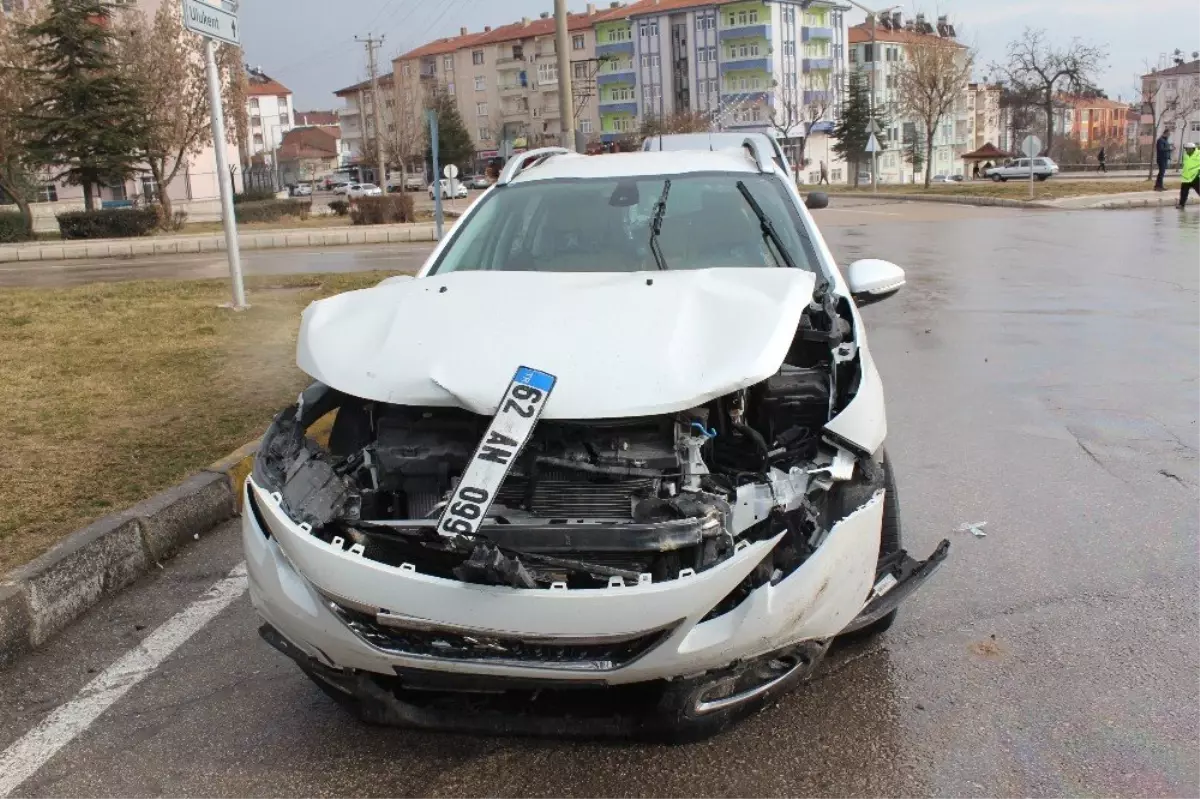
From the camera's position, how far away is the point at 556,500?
288 cm

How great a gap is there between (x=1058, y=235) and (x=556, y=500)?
1882cm

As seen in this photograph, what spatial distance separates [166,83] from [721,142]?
105 ft

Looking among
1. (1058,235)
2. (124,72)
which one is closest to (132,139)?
(124,72)

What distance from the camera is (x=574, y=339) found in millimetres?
3002

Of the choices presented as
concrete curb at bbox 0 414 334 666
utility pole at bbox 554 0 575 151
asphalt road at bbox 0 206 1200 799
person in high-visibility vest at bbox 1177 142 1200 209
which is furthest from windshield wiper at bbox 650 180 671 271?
person in high-visibility vest at bbox 1177 142 1200 209

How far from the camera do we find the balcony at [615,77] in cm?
10662

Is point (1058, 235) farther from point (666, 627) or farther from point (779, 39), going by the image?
point (779, 39)

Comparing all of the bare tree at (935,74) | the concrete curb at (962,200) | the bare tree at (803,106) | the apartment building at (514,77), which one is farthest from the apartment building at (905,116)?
the concrete curb at (962,200)

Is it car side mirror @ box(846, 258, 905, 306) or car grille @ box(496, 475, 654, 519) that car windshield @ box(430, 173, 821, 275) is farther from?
car grille @ box(496, 475, 654, 519)

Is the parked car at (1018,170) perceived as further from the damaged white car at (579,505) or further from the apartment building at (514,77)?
the damaged white car at (579,505)

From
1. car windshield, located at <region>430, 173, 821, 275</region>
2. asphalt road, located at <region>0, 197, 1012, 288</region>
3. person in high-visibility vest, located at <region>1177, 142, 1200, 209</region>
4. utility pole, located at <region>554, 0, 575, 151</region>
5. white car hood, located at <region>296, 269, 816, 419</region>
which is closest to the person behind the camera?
white car hood, located at <region>296, 269, 816, 419</region>

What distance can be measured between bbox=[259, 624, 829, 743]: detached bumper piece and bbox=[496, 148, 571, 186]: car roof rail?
304 centimetres

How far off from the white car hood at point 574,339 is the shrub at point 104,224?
93.9 feet

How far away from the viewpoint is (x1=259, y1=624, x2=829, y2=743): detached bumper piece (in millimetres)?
2672
